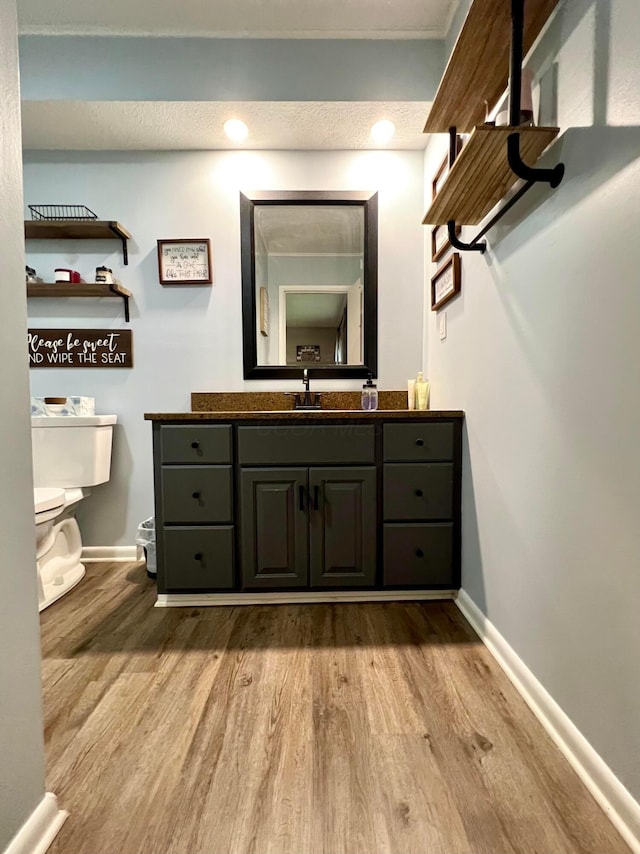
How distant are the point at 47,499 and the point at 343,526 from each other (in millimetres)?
1262

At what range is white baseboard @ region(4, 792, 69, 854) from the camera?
693 mm

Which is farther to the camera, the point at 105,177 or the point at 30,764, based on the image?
the point at 105,177

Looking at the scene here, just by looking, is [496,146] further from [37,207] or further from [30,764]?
[37,207]

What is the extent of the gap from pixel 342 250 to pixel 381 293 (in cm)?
32

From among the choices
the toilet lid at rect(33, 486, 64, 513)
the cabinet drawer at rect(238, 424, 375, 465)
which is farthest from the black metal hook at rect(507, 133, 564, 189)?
the toilet lid at rect(33, 486, 64, 513)

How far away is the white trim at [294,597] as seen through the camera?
165 cm

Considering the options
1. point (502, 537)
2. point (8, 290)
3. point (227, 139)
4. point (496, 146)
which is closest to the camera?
point (8, 290)

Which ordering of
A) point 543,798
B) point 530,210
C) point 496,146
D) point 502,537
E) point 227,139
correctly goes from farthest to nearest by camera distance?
point 227,139
point 502,537
point 530,210
point 496,146
point 543,798

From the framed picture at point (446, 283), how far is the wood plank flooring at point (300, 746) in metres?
1.39

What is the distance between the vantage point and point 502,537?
127cm

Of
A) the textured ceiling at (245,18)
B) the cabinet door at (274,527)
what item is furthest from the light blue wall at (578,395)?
the textured ceiling at (245,18)

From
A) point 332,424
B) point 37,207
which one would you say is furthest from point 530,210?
point 37,207

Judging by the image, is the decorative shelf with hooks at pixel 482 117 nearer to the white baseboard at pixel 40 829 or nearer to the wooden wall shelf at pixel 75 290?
the wooden wall shelf at pixel 75 290

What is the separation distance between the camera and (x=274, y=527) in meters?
1.62
